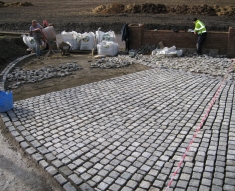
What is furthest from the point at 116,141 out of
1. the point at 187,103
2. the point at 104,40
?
the point at 104,40

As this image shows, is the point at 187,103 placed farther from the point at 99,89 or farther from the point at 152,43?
the point at 152,43

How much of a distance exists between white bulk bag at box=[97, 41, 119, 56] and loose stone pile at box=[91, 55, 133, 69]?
654mm

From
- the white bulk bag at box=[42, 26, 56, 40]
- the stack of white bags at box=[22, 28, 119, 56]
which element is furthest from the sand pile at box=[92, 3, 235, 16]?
the white bulk bag at box=[42, 26, 56, 40]

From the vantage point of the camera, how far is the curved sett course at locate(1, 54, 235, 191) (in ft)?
14.4

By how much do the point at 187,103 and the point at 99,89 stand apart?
114 inches

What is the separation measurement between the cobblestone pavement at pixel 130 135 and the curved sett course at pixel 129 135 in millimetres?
16

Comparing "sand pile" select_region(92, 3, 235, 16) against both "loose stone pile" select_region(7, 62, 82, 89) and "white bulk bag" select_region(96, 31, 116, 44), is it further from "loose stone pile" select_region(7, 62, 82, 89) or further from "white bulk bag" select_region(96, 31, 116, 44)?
"loose stone pile" select_region(7, 62, 82, 89)

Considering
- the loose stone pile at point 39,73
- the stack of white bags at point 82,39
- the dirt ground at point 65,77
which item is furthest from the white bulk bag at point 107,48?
the loose stone pile at point 39,73

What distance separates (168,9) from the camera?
29.0m

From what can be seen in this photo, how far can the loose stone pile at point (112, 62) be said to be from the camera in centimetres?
1173

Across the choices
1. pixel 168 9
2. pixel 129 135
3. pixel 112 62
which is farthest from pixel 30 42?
pixel 168 9

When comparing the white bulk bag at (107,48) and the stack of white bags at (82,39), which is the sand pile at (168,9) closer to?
the stack of white bags at (82,39)

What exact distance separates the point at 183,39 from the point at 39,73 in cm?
784

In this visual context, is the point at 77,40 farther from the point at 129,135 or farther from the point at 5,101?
the point at 129,135
